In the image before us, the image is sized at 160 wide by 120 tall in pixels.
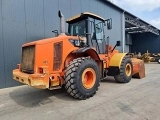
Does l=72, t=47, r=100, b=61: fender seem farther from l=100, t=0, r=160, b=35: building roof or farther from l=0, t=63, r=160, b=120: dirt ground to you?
l=100, t=0, r=160, b=35: building roof

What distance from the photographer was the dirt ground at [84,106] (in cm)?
430

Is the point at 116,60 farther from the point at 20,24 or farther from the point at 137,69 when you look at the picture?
the point at 20,24

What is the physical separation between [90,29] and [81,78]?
82.4 inches

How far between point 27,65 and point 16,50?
2.78m

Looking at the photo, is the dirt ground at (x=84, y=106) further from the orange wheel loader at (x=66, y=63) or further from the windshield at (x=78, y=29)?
the windshield at (x=78, y=29)

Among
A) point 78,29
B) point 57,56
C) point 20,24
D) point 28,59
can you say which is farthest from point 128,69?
point 20,24

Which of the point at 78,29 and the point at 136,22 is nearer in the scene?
the point at 78,29

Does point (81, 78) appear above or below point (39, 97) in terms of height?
above

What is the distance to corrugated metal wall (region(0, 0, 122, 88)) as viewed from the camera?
7703 millimetres

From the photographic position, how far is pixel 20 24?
826 cm

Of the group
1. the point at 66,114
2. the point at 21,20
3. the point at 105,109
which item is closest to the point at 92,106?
the point at 105,109

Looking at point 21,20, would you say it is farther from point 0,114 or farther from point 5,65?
point 0,114

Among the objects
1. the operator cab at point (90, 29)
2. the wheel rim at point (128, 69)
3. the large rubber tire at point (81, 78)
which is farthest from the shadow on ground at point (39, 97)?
the wheel rim at point (128, 69)

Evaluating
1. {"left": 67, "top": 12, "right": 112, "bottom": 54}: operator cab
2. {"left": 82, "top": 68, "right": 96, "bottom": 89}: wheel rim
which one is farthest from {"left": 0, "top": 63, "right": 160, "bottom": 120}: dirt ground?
{"left": 67, "top": 12, "right": 112, "bottom": 54}: operator cab
